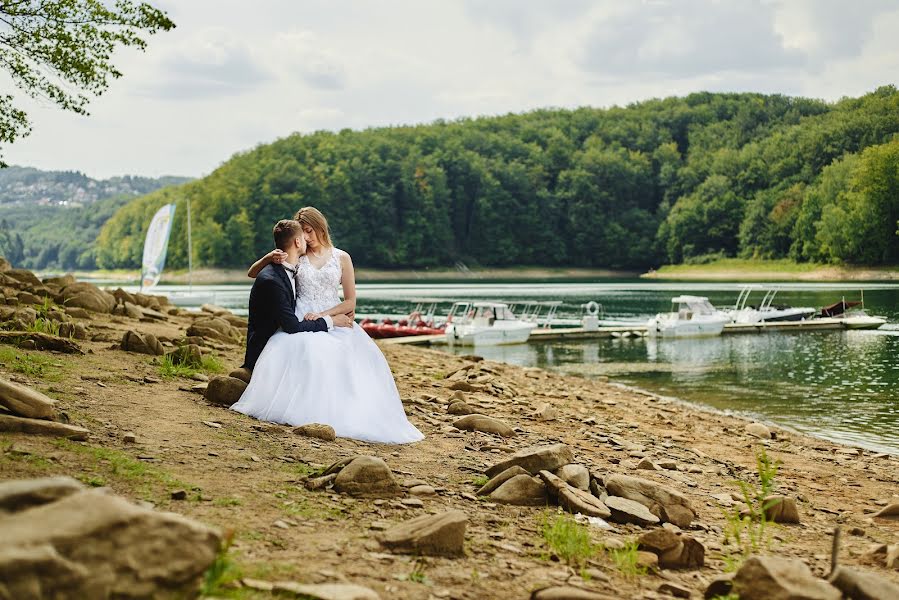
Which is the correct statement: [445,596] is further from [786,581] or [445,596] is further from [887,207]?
[887,207]

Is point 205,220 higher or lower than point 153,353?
higher

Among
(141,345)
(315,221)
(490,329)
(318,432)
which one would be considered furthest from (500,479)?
(490,329)

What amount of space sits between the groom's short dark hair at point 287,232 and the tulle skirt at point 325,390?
924 mm

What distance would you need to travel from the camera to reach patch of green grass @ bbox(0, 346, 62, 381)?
875cm

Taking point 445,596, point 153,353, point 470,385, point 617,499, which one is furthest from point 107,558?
point 470,385

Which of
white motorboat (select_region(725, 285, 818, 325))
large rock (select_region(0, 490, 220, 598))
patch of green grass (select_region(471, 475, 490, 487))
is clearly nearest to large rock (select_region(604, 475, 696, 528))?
patch of green grass (select_region(471, 475, 490, 487))

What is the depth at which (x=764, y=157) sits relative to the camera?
15025 centimetres

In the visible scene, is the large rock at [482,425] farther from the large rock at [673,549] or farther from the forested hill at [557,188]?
the forested hill at [557,188]

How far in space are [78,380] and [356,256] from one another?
14151cm

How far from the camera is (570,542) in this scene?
5.31 metres

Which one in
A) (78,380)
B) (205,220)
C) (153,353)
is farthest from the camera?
(205,220)

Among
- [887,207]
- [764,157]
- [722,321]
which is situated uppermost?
[764,157]

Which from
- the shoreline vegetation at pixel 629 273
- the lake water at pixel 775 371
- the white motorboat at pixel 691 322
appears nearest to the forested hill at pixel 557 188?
the shoreline vegetation at pixel 629 273

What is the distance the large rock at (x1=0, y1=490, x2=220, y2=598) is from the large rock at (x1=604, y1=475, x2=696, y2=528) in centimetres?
403
